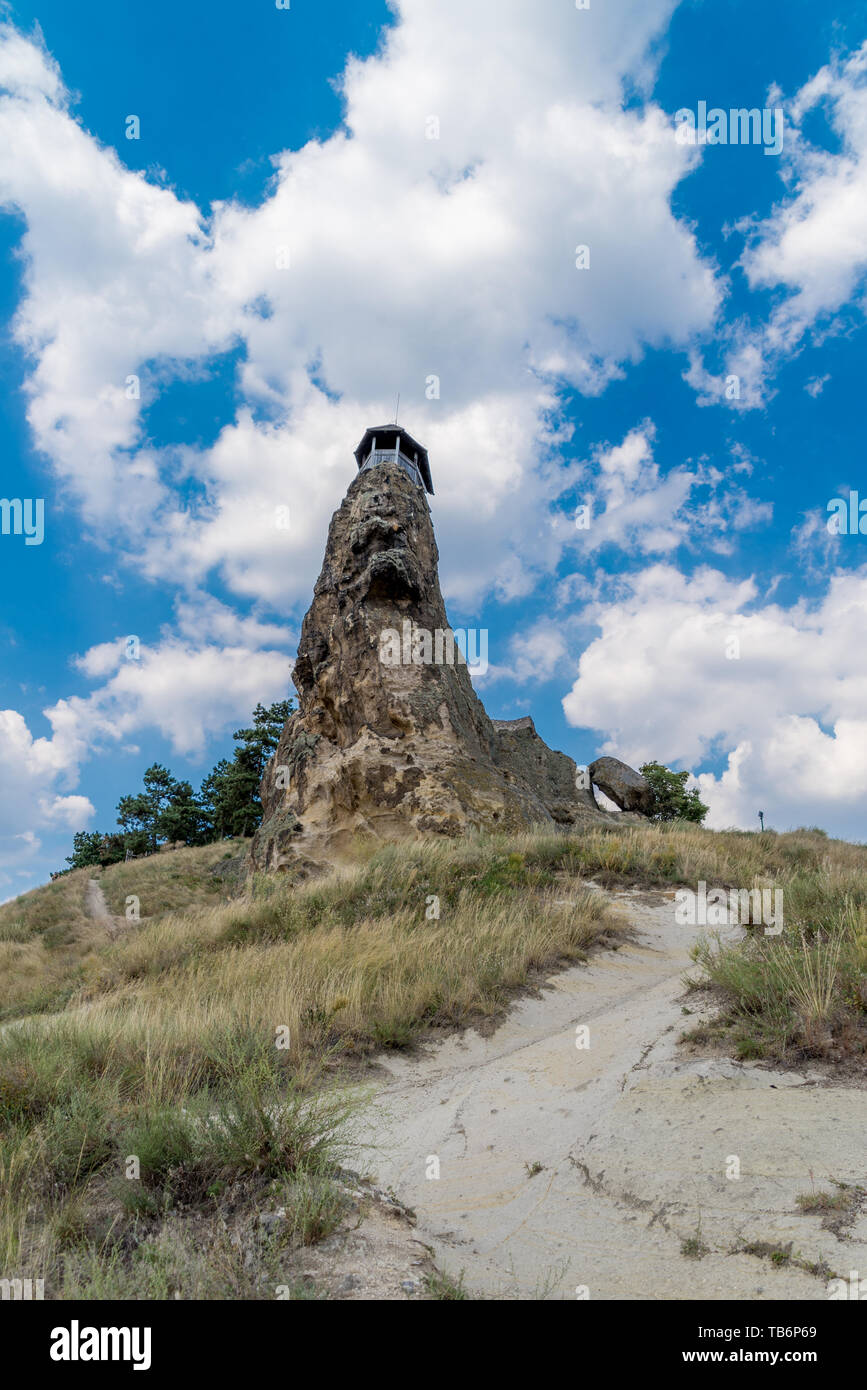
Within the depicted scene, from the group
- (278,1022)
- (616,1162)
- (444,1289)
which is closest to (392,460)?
(278,1022)

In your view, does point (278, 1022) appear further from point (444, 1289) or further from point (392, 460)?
point (392, 460)

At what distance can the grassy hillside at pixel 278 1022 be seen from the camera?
2768 mm

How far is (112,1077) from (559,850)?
864 centimetres

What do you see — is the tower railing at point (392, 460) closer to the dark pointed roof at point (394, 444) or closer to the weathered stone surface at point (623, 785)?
the dark pointed roof at point (394, 444)

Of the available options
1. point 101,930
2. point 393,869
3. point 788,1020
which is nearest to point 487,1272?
point 788,1020

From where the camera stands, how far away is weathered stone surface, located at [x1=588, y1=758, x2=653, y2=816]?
32.2 metres

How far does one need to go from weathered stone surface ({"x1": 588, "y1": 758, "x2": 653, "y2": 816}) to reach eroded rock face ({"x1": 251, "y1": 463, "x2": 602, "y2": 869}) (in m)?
8.66

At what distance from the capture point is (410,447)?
2769cm

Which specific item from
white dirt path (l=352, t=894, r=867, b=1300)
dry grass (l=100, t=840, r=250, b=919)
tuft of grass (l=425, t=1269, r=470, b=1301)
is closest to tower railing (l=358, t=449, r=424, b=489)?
dry grass (l=100, t=840, r=250, b=919)

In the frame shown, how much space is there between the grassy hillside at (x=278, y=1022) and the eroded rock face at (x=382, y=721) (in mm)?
2810

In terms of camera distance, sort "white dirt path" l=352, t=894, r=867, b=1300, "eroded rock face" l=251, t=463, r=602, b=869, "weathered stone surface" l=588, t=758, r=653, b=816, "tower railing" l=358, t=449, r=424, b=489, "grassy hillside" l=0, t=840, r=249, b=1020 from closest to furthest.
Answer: "white dirt path" l=352, t=894, r=867, b=1300 → "grassy hillside" l=0, t=840, r=249, b=1020 → "eroded rock face" l=251, t=463, r=602, b=869 → "tower railing" l=358, t=449, r=424, b=489 → "weathered stone surface" l=588, t=758, r=653, b=816

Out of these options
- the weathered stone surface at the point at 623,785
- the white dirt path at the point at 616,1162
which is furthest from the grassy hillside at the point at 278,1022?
the weathered stone surface at the point at 623,785

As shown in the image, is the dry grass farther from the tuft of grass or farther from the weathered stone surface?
the tuft of grass
